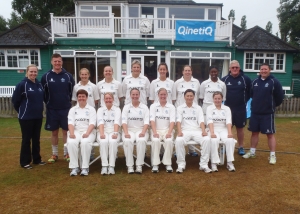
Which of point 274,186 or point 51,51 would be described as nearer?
point 274,186

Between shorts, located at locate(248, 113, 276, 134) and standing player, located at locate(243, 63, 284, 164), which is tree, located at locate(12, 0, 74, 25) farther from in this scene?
shorts, located at locate(248, 113, 276, 134)

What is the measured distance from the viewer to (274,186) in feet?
13.2

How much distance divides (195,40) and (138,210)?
13.1 m

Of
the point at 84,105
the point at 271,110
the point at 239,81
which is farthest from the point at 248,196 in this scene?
the point at 84,105

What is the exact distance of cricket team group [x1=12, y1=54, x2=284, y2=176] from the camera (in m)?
4.59

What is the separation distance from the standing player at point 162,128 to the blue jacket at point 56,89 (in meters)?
1.71

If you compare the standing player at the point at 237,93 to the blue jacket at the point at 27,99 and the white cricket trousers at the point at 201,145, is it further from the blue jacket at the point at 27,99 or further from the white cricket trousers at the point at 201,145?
the blue jacket at the point at 27,99

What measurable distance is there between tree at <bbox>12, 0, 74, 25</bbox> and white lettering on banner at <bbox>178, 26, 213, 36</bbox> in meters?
19.7

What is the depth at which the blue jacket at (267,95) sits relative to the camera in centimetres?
510

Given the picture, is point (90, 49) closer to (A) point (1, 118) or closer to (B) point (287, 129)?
(A) point (1, 118)

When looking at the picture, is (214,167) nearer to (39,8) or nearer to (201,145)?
(201,145)

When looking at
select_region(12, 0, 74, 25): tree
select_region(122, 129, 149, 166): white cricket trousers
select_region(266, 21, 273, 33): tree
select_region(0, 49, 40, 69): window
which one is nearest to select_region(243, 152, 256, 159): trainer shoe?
select_region(122, 129, 149, 166): white cricket trousers

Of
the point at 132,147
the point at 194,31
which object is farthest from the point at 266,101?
the point at 194,31

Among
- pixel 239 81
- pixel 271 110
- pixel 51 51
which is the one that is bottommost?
pixel 271 110
